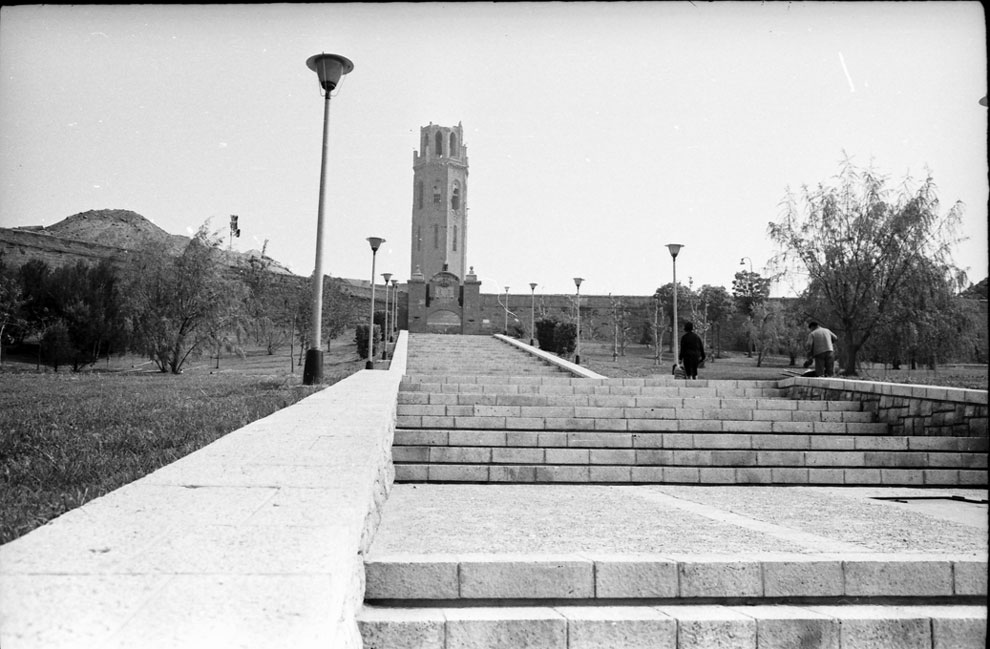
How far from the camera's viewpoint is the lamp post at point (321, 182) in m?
10.1

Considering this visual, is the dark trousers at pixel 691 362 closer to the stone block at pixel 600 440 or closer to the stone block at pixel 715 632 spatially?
the stone block at pixel 600 440

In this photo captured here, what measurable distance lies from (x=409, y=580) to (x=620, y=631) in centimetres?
95

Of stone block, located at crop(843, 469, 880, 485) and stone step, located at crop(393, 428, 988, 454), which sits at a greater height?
stone step, located at crop(393, 428, 988, 454)

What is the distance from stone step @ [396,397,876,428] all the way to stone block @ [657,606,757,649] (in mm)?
4457

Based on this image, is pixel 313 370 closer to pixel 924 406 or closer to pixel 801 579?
pixel 924 406

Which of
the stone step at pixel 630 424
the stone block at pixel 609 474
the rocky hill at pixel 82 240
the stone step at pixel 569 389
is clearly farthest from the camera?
the rocky hill at pixel 82 240

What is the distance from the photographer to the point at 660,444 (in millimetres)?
6762

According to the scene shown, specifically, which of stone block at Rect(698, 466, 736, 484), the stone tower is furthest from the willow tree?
the stone tower

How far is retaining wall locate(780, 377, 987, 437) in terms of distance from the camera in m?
6.76

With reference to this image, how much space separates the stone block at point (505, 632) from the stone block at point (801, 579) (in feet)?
3.36

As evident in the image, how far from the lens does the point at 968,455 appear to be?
655cm

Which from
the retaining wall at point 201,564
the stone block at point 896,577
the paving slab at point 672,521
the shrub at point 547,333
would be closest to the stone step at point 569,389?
the paving slab at point 672,521

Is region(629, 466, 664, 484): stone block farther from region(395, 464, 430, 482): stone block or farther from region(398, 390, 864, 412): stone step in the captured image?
region(395, 464, 430, 482): stone block

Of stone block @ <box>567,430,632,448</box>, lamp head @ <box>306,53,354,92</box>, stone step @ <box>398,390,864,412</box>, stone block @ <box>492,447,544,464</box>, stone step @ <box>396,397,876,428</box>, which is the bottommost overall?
stone block @ <box>492,447,544,464</box>
